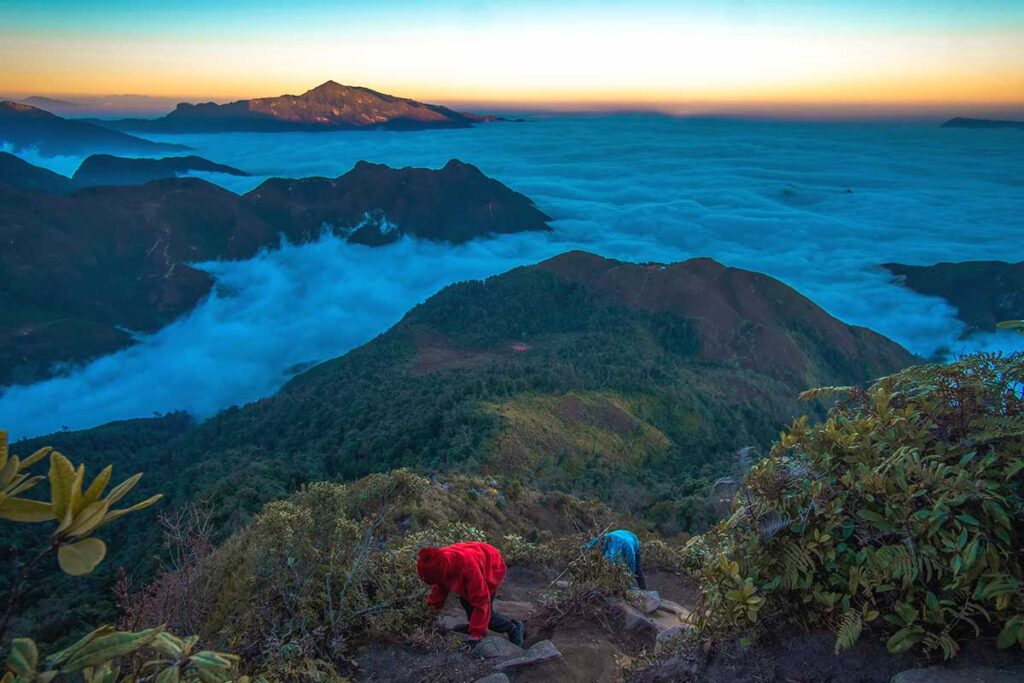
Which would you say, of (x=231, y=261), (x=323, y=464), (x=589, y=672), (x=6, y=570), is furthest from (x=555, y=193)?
(x=589, y=672)

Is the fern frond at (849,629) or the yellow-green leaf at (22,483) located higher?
the yellow-green leaf at (22,483)

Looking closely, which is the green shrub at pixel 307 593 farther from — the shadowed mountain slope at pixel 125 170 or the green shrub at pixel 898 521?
the shadowed mountain slope at pixel 125 170

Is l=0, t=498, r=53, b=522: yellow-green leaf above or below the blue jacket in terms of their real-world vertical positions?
above

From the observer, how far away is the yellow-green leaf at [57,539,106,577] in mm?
1613

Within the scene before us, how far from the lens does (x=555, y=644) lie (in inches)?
227

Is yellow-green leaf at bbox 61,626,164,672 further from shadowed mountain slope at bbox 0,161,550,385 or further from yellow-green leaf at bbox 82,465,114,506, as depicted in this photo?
shadowed mountain slope at bbox 0,161,550,385

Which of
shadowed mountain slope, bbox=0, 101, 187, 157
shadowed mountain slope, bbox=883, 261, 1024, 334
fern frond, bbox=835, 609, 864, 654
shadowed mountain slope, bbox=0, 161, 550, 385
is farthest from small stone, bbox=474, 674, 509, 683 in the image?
shadowed mountain slope, bbox=0, 101, 187, 157

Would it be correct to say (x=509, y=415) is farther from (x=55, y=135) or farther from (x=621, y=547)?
(x=55, y=135)

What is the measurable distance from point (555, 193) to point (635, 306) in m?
85.8

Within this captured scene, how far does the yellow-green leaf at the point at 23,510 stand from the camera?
5.63 feet

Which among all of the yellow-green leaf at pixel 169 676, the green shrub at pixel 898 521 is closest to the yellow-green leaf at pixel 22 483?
the yellow-green leaf at pixel 169 676

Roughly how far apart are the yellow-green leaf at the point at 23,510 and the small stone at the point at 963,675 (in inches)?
133

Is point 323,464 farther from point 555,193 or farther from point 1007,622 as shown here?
point 555,193

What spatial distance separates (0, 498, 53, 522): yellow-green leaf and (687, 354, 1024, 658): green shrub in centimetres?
299
